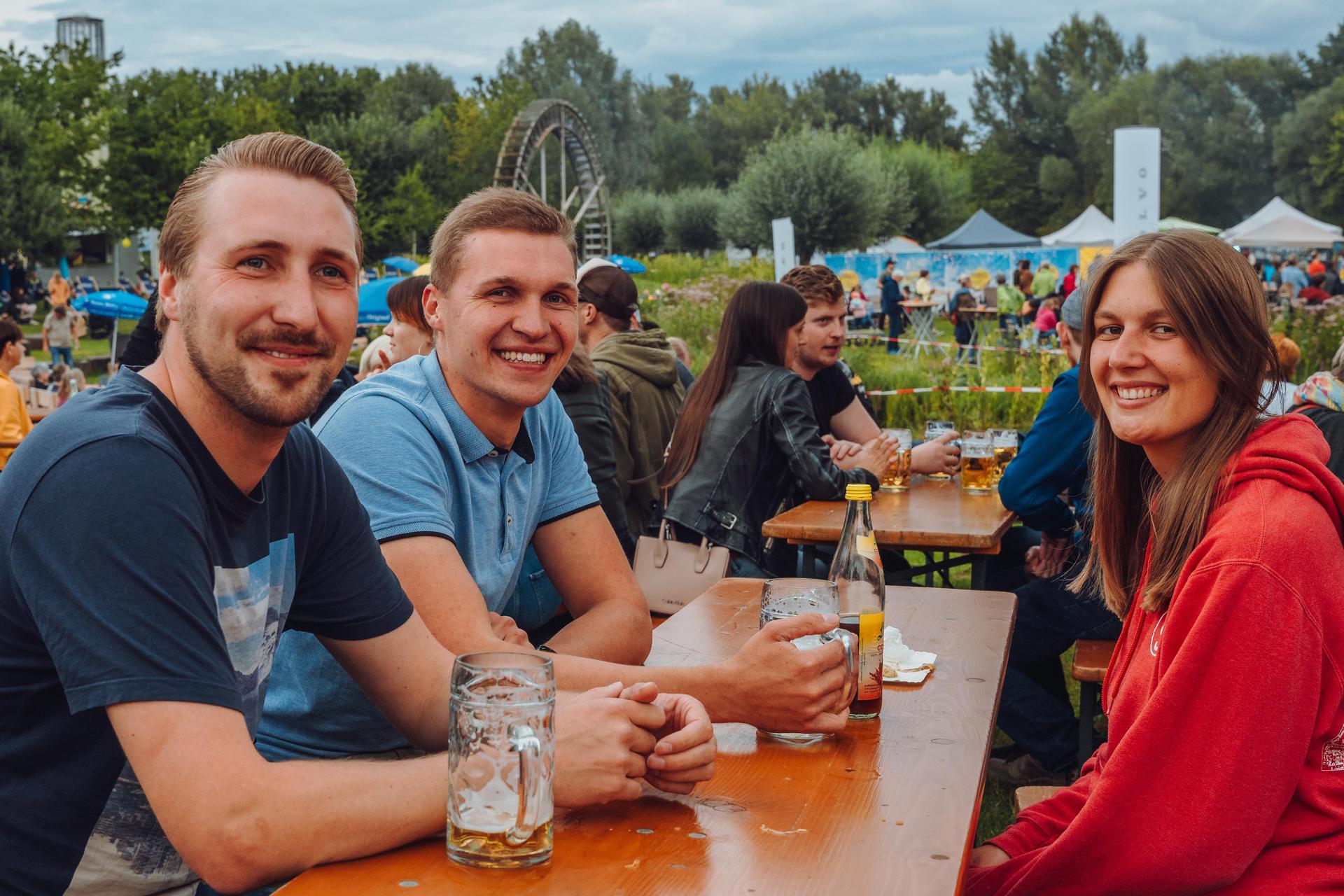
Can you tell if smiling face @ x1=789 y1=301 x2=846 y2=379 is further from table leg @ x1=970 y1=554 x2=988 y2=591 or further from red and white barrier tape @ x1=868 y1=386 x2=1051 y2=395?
red and white barrier tape @ x1=868 y1=386 x2=1051 y2=395

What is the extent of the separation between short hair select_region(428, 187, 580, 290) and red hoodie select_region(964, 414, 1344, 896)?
1329mm

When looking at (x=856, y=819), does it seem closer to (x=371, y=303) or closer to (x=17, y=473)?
(x=17, y=473)

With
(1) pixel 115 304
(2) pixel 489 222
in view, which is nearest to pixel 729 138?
(1) pixel 115 304

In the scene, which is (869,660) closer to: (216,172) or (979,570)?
(216,172)

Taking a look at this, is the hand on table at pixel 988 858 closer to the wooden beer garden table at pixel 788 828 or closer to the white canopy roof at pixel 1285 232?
the wooden beer garden table at pixel 788 828

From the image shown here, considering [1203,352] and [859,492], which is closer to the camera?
[1203,352]

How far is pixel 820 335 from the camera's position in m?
5.07

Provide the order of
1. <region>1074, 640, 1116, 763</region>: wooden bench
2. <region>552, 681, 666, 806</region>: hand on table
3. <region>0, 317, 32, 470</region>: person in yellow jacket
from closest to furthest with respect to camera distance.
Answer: <region>552, 681, 666, 806</region>: hand on table → <region>1074, 640, 1116, 763</region>: wooden bench → <region>0, 317, 32, 470</region>: person in yellow jacket

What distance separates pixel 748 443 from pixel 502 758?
3.15 meters

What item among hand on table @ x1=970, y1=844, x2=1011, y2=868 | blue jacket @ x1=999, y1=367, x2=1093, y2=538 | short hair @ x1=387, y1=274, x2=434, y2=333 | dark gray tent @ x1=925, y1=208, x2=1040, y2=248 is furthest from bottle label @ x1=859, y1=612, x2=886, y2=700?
dark gray tent @ x1=925, y1=208, x2=1040, y2=248

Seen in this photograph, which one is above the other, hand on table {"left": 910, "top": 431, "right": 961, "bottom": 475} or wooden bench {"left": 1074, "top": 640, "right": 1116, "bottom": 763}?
hand on table {"left": 910, "top": 431, "right": 961, "bottom": 475}

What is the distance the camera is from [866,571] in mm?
1995

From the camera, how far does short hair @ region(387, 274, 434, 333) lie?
16.9ft

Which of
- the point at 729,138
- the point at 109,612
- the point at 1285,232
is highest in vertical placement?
the point at 729,138
